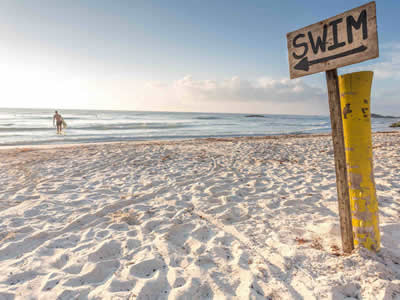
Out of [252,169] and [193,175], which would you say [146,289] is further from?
[252,169]

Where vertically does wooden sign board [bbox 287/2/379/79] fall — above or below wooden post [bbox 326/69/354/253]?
above

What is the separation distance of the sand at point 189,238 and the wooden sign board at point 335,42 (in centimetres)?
182

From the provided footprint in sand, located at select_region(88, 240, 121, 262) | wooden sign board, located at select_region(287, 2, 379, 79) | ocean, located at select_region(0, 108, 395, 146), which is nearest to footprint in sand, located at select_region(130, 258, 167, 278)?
footprint in sand, located at select_region(88, 240, 121, 262)

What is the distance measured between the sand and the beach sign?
540 millimetres

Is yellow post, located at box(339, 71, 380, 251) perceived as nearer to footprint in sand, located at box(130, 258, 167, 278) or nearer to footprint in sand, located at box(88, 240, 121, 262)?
footprint in sand, located at box(130, 258, 167, 278)

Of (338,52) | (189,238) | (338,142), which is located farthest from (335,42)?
(189,238)

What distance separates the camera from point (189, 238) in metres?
2.94

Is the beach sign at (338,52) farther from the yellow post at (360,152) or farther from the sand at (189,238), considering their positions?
the sand at (189,238)

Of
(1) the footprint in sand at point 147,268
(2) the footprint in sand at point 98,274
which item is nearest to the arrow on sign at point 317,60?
(1) the footprint in sand at point 147,268

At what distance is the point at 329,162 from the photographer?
269 inches

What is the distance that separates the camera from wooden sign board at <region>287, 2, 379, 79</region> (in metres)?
1.75

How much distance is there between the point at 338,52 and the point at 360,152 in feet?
3.06

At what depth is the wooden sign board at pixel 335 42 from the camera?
175 centimetres

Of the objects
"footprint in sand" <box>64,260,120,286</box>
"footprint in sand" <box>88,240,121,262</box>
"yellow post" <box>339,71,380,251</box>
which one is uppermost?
"yellow post" <box>339,71,380,251</box>
